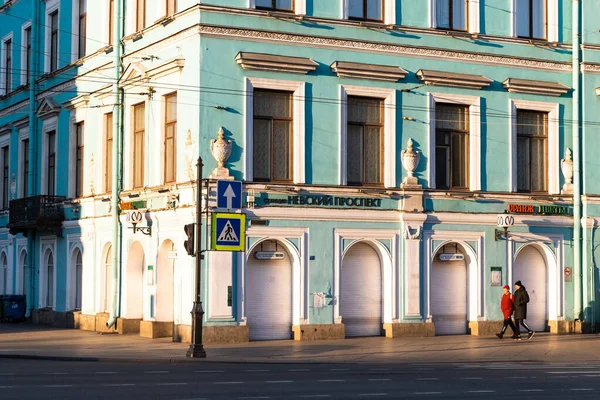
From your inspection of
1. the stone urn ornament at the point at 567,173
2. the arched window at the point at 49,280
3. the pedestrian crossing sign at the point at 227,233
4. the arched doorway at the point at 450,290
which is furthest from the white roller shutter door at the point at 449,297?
the arched window at the point at 49,280

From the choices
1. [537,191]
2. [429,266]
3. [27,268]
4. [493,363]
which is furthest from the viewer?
[27,268]

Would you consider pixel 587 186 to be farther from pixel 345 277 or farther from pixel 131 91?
pixel 131 91

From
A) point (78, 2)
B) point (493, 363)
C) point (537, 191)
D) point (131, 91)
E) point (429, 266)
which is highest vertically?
point (78, 2)

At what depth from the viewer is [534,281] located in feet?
129

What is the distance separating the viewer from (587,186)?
39562mm

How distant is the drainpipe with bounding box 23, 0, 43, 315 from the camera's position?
4628 cm

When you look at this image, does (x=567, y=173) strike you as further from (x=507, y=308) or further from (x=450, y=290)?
(x=507, y=308)

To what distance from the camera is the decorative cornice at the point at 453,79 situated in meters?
36.8

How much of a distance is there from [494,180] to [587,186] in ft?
12.4

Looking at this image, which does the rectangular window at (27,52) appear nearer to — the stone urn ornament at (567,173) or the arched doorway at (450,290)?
the arched doorway at (450,290)

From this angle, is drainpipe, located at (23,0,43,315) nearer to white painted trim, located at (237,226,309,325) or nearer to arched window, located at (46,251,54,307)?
arched window, located at (46,251,54,307)

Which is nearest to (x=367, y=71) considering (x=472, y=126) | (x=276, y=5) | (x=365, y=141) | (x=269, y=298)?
(x=365, y=141)

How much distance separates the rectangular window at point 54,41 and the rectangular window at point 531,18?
713 inches

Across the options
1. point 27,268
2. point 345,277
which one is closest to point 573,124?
point 345,277
